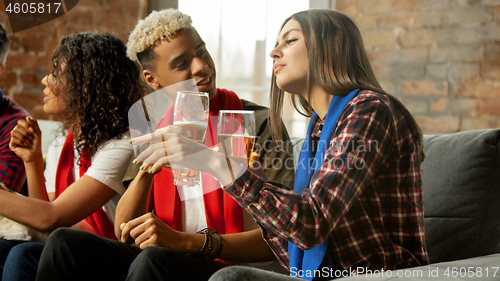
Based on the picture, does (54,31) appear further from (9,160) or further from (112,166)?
(112,166)

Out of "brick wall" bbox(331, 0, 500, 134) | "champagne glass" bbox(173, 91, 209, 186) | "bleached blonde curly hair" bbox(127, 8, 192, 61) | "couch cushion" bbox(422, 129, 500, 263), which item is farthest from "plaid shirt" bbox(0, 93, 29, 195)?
"brick wall" bbox(331, 0, 500, 134)

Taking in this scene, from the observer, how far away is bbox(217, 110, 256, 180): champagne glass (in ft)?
2.70

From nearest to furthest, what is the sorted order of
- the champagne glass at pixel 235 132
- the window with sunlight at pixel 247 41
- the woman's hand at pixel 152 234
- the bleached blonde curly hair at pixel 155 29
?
the champagne glass at pixel 235 132 → the woman's hand at pixel 152 234 → the bleached blonde curly hair at pixel 155 29 → the window with sunlight at pixel 247 41

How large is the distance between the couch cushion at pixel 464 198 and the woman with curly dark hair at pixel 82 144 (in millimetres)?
924

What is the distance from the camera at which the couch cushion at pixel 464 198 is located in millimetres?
1047

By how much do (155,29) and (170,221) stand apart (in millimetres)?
659

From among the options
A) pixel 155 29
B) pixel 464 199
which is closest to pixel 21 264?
pixel 155 29

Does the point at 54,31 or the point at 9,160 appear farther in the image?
the point at 54,31

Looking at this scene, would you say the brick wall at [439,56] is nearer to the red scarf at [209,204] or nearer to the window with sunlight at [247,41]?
the window with sunlight at [247,41]

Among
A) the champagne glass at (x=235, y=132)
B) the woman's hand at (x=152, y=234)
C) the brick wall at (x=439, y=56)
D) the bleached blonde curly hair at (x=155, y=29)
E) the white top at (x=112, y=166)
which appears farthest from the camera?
the brick wall at (x=439, y=56)

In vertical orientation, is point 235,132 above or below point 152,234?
above

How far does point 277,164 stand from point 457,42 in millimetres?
1397

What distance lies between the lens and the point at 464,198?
1.07 metres

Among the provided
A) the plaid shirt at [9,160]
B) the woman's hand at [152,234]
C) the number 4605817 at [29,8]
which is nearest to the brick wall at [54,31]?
the number 4605817 at [29,8]
